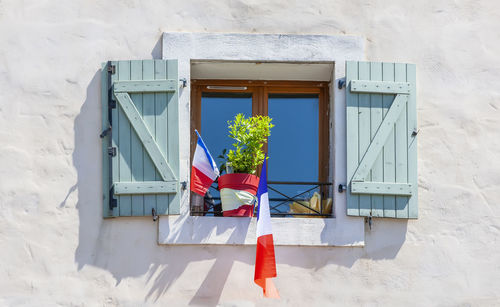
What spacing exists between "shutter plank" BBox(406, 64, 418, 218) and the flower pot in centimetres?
110

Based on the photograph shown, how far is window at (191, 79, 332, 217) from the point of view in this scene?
5.51 metres

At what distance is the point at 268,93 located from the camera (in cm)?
561

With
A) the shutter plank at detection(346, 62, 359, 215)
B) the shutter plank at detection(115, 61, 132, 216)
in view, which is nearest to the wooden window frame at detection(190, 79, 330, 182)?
the shutter plank at detection(346, 62, 359, 215)

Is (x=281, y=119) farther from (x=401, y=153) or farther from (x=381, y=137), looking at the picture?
(x=401, y=153)

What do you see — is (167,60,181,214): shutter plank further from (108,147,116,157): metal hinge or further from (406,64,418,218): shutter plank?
(406,64,418,218): shutter plank

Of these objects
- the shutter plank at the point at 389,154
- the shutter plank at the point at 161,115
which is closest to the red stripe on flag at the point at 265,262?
the shutter plank at the point at 161,115

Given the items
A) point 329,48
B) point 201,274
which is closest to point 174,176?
point 201,274

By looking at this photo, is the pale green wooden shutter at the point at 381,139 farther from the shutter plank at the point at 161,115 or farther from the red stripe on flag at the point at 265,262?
the shutter plank at the point at 161,115

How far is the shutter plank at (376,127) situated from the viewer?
5.02 meters

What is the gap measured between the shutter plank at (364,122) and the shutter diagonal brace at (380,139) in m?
0.04

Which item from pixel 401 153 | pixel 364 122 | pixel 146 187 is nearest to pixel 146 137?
pixel 146 187

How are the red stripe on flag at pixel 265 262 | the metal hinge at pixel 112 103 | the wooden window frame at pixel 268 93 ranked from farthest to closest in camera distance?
the wooden window frame at pixel 268 93 < the metal hinge at pixel 112 103 < the red stripe on flag at pixel 265 262

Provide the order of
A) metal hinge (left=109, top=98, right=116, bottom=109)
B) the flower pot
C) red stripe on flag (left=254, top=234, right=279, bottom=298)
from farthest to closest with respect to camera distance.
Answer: metal hinge (left=109, top=98, right=116, bottom=109)
the flower pot
red stripe on flag (left=254, top=234, right=279, bottom=298)

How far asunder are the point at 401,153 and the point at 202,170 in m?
1.43
